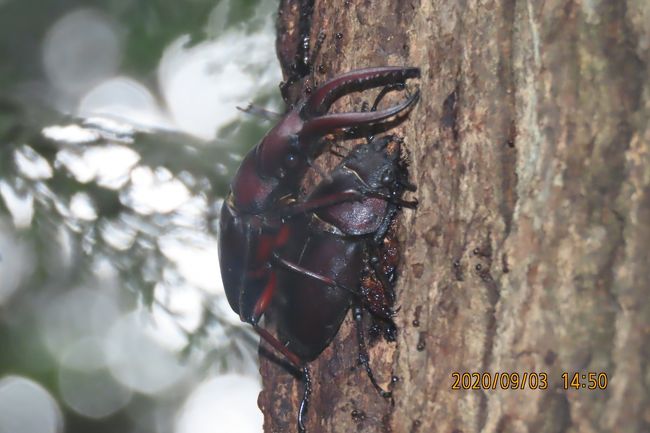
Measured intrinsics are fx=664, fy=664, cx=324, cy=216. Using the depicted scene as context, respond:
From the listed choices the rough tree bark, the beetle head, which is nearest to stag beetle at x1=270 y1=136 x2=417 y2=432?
the beetle head

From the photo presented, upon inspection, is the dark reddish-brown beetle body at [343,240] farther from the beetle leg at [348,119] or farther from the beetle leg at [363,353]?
the beetle leg at [348,119]

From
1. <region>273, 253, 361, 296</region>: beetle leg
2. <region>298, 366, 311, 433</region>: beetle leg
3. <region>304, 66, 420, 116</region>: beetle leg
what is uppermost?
<region>304, 66, 420, 116</region>: beetle leg

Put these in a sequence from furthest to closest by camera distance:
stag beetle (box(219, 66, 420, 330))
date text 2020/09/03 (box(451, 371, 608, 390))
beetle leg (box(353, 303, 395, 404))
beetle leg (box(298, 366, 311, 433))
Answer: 1. beetle leg (box(298, 366, 311, 433))
2. stag beetle (box(219, 66, 420, 330))
3. beetle leg (box(353, 303, 395, 404))
4. date text 2020/09/03 (box(451, 371, 608, 390))

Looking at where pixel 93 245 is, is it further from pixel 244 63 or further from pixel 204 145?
pixel 244 63

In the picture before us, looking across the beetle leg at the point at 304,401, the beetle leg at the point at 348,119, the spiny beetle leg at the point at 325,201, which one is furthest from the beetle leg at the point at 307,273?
the beetle leg at the point at 348,119

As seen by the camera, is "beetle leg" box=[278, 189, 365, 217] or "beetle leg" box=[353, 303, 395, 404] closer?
"beetle leg" box=[353, 303, 395, 404]

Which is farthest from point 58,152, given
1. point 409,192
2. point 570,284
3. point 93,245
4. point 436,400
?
point 570,284

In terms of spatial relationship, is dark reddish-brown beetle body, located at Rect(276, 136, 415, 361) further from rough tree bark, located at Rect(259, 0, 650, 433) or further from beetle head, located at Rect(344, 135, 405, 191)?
rough tree bark, located at Rect(259, 0, 650, 433)
